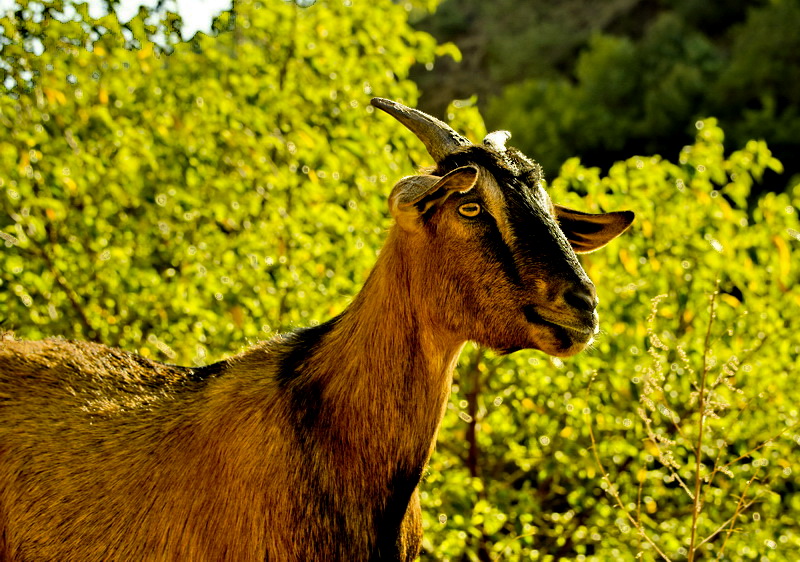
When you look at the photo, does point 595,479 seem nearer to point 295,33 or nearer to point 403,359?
point 403,359

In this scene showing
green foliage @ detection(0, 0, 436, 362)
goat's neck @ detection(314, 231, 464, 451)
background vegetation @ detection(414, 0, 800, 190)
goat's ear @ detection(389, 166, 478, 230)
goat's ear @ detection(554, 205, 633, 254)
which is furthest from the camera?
background vegetation @ detection(414, 0, 800, 190)

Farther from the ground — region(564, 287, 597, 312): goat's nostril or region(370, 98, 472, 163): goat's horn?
region(370, 98, 472, 163): goat's horn

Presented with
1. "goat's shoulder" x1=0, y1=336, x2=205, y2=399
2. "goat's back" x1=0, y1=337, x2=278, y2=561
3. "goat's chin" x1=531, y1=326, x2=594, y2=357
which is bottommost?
"goat's back" x1=0, y1=337, x2=278, y2=561

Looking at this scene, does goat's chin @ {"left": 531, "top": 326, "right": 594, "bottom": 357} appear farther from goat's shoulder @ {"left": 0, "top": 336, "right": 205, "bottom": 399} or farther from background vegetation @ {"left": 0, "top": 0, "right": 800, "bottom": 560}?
background vegetation @ {"left": 0, "top": 0, "right": 800, "bottom": 560}

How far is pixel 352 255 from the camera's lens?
540 cm

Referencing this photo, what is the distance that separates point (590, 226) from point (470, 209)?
679mm

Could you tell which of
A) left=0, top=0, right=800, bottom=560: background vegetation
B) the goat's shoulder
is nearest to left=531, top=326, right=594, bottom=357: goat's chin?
the goat's shoulder

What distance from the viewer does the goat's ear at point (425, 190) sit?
259 centimetres

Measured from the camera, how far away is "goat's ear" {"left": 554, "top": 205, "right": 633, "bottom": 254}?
126 inches

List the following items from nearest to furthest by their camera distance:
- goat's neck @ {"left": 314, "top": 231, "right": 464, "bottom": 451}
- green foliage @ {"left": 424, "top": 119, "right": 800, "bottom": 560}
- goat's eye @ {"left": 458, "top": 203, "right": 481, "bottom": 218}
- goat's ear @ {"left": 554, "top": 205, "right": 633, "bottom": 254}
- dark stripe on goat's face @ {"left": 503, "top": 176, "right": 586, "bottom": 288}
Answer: dark stripe on goat's face @ {"left": 503, "top": 176, "right": 586, "bottom": 288} → goat's eye @ {"left": 458, "top": 203, "right": 481, "bottom": 218} → goat's neck @ {"left": 314, "top": 231, "right": 464, "bottom": 451} → goat's ear @ {"left": 554, "top": 205, "right": 633, "bottom": 254} → green foliage @ {"left": 424, "top": 119, "right": 800, "bottom": 560}

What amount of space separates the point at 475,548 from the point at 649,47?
37395 millimetres

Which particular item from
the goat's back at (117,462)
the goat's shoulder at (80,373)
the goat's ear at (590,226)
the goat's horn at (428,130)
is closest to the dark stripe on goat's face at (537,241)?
the goat's horn at (428,130)

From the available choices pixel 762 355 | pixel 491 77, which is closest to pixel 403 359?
pixel 762 355

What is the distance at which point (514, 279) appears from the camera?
2766 millimetres
